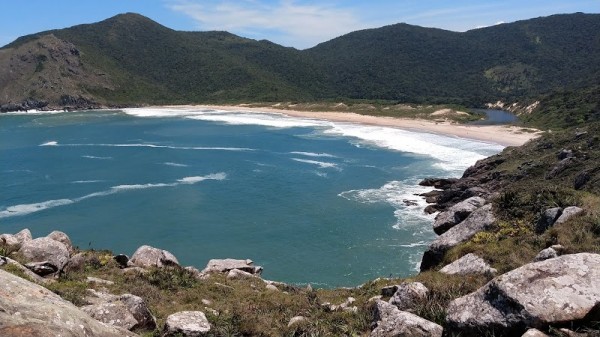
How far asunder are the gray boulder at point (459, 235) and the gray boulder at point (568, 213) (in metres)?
2.68

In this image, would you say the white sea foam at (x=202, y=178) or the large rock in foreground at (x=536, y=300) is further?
the white sea foam at (x=202, y=178)

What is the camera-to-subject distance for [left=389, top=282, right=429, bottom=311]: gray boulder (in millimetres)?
11070


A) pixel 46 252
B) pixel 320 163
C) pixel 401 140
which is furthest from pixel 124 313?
pixel 401 140

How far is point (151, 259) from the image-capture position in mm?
19062

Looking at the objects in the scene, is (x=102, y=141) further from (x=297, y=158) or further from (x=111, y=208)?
(x=111, y=208)

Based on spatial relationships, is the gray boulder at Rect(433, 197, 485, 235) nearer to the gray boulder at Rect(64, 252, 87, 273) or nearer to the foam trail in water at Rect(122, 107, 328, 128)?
the gray boulder at Rect(64, 252, 87, 273)

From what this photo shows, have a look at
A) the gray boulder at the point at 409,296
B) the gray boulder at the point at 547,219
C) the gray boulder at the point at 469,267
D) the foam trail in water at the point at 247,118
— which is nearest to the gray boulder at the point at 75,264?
the gray boulder at the point at 409,296

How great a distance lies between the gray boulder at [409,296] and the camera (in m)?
11.1

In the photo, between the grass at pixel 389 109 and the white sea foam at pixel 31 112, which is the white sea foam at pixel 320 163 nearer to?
the grass at pixel 389 109

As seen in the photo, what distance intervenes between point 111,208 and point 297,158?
28.4 meters

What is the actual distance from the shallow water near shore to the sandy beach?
481cm

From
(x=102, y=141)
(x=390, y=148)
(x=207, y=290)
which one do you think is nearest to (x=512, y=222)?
(x=207, y=290)

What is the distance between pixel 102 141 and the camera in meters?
86.6

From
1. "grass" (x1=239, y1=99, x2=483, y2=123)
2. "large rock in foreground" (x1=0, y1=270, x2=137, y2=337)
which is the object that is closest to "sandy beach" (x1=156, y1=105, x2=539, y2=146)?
"grass" (x1=239, y1=99, x2=483, y2=123)
